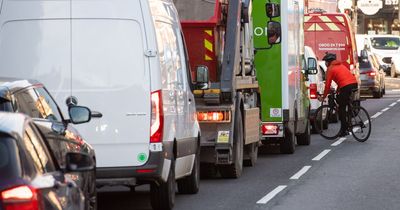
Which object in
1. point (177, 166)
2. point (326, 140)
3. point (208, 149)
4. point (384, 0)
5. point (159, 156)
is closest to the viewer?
point (159, 156)

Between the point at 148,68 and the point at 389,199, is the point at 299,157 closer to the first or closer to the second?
the point at 389,199

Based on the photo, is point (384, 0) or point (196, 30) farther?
point (384, 0)

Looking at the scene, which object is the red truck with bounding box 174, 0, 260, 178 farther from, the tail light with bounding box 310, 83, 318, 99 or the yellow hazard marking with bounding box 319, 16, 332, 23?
the yellow hazard marking with bounding box 319, 16, 332, 23

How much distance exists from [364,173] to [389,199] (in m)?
3.32

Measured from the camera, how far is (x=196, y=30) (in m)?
16.6

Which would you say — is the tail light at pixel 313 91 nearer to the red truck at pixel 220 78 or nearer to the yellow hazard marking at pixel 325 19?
the yellow hazard marking at pixel 325 19

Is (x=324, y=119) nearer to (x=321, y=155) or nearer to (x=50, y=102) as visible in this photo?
(x=321, y=155)

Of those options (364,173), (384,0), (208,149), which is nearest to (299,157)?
(364,173)

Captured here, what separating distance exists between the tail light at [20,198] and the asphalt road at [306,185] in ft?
23.9

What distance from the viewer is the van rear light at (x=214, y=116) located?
53.0ft

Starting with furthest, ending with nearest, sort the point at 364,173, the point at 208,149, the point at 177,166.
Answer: the point at 364,173 → the point at 208,149 → the point at 177,166

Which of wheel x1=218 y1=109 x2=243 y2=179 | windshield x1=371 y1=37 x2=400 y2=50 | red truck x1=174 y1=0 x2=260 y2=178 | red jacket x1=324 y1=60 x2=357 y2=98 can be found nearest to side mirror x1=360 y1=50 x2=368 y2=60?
red jacket x1=324 y1=60 x2=357 y2=98

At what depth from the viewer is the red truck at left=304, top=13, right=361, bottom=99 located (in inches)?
1346

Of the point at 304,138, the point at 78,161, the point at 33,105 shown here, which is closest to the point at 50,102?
the point at 33,105
